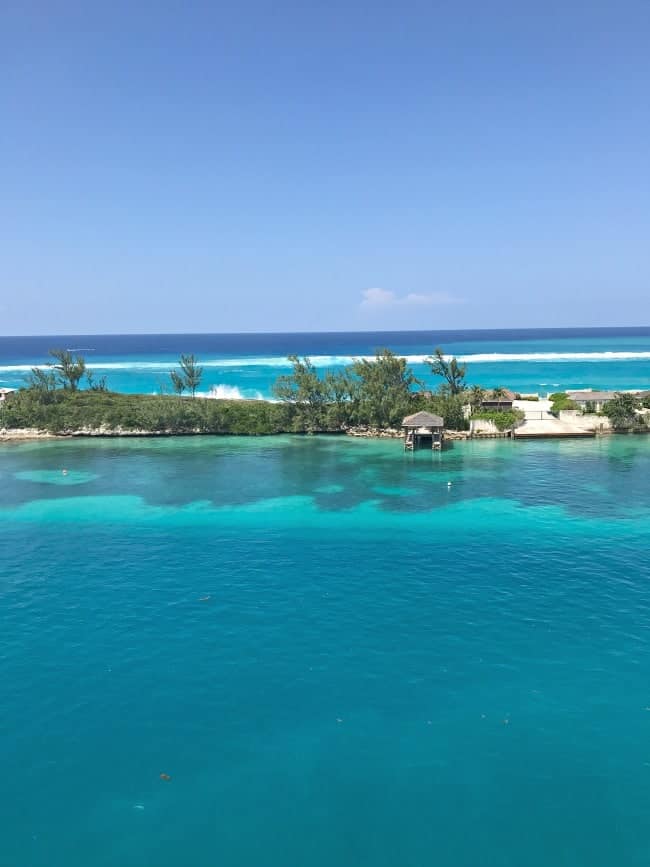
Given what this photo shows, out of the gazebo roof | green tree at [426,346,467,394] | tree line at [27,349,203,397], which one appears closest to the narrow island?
green tree at [426,346,467,394]

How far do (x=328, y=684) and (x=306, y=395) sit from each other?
48.4 metres

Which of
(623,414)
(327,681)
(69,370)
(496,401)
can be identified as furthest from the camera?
(69,370)

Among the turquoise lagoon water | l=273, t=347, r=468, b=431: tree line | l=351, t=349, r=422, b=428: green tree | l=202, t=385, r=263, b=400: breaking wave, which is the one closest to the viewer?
the turquoise lagoon water

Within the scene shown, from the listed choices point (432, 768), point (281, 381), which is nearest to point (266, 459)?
point (281, 381)

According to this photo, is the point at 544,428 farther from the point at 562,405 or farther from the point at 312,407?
the point at 312,407

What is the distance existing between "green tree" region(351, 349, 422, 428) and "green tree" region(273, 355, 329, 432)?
3.80 meters

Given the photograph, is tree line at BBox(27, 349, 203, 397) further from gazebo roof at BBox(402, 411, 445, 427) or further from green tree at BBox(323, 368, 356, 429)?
gazebo roof at BBox(402, 411, 445, 427)

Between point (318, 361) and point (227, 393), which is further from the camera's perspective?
point (318, 361)

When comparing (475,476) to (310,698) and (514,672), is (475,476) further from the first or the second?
(310,698)

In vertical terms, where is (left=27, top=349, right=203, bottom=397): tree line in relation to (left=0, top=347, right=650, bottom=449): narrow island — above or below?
above

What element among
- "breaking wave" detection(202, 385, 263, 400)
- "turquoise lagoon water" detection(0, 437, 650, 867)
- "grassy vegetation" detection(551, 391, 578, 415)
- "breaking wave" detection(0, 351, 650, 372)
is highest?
"breaking wave" detection(0, 351, 650, 372)

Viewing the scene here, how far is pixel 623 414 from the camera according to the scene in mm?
62281

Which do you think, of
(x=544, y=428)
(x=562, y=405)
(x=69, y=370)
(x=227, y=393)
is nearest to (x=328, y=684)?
(x=544, y=428)

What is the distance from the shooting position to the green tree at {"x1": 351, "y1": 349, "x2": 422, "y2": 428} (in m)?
65.1
